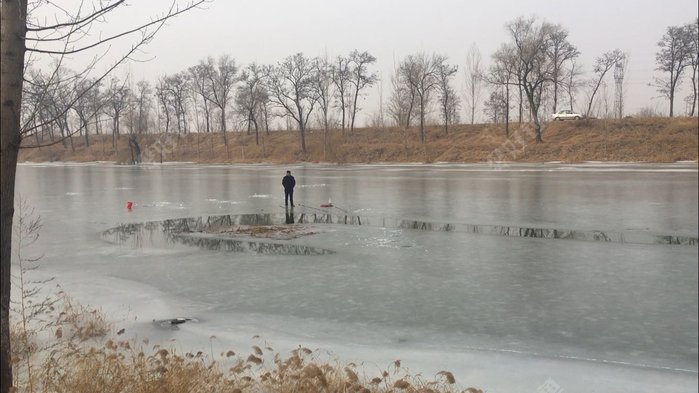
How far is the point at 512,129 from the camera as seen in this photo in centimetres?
5734

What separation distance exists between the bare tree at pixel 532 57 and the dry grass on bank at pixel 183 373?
4809cm

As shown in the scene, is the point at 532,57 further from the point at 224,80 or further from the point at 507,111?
the point at 224,80

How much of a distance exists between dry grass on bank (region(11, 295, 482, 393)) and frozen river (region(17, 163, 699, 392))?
1.27 ft

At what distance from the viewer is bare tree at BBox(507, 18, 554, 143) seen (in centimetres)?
4919

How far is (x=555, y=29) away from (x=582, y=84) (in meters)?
8.32

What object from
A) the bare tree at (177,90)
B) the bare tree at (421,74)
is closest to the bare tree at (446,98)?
the bare tree at (421,74)

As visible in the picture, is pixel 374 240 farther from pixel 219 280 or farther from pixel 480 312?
pixel 480 312

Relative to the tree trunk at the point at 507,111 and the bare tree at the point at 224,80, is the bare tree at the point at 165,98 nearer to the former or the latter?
the bare tree at the point at 224,80

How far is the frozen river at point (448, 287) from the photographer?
5.57 metres

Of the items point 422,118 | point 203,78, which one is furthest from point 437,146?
point 203,78

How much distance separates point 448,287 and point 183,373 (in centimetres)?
483

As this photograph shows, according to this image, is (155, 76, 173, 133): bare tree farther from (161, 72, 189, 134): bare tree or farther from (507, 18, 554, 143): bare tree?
(507, 18, 554, 143): bare tree

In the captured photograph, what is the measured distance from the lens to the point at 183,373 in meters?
4.50

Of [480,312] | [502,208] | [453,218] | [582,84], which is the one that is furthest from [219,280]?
[582,84]
